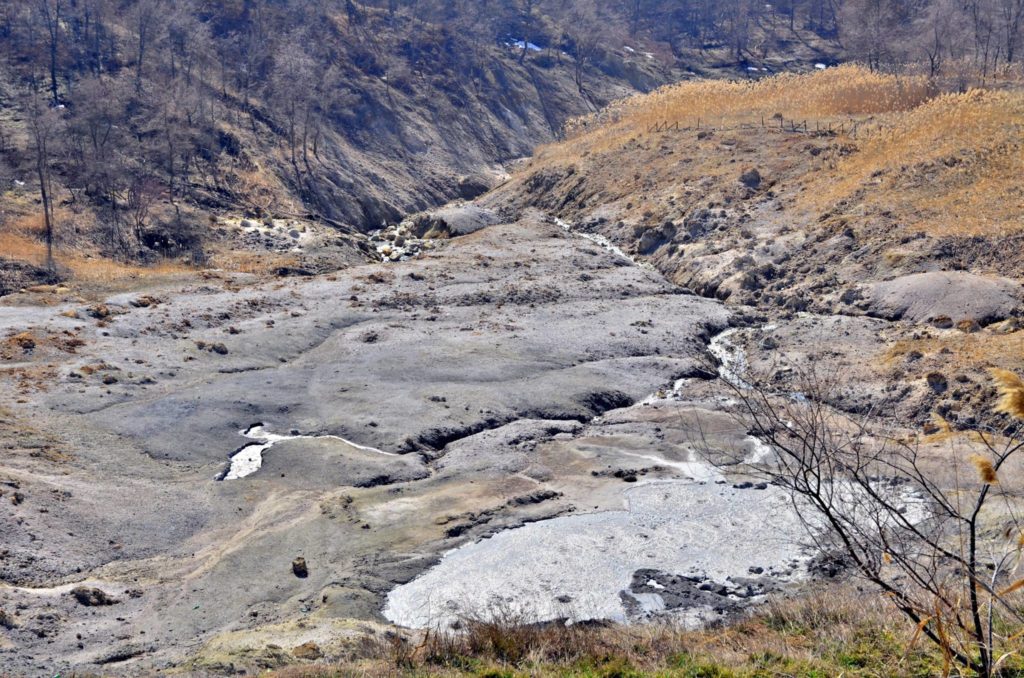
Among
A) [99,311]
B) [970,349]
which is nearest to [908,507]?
[970,349]

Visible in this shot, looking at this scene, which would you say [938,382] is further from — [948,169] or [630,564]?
[948,169]

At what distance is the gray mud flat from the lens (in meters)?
14.8

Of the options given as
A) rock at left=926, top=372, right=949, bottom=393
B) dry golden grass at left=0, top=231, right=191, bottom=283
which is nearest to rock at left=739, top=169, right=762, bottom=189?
rock at left=926, top=372, right=949, bottom=393

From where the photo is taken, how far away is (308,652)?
11.8m

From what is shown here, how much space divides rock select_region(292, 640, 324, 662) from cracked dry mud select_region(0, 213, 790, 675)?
15.9 inches

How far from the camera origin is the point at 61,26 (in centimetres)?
5419

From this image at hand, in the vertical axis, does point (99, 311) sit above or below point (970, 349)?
below

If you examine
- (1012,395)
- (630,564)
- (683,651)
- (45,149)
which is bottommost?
(630,564)

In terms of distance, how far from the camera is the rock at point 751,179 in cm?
3878

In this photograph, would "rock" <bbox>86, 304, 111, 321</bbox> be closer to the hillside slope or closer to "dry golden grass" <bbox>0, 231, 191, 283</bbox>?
"dry golden grass" <bbox>0, 231, 191, 283</bbox>

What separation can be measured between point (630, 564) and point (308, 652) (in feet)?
20.9

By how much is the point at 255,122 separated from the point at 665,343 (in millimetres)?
33118

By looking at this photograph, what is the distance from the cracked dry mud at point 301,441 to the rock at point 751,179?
28.5 ft

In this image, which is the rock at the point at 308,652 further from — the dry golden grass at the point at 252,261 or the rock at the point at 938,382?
the dry golden grass at the point at 252,261
